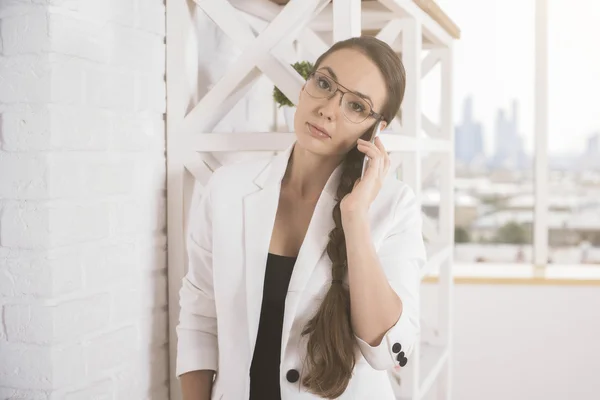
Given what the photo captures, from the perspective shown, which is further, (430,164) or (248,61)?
(430,164)

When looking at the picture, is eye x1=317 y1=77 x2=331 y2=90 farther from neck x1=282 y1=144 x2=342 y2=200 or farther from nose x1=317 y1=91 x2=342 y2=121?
neck x1=282 y1=144 x2=342 y2=200

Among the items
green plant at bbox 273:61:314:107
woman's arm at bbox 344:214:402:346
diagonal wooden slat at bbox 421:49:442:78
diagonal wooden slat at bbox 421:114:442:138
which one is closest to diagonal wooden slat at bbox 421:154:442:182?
diagonal wooden slat at bbox 421:114:442:138

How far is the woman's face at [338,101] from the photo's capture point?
4.36 feet

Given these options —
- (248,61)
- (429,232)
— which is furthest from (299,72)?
(429,232)

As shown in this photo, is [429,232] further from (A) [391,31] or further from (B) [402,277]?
(B) [402,277]

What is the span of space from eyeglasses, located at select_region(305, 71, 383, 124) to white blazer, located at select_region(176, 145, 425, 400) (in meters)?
0.17

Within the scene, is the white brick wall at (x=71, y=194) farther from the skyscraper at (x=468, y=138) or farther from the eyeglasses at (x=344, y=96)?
the skyscraper at (x=468, y=138)

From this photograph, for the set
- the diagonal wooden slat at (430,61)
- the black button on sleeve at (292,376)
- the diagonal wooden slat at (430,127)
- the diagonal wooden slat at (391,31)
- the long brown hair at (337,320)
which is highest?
the diagonal wooden slat at (430,61)

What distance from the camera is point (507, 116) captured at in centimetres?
352

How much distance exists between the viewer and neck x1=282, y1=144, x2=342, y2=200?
1.48 meters

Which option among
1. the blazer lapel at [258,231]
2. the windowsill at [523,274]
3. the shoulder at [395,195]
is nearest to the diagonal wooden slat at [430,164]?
the windowsill at [523,274]

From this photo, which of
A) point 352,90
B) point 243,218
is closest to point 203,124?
point 243,218

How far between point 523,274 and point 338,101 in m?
2.37

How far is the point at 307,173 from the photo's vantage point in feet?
4.88
